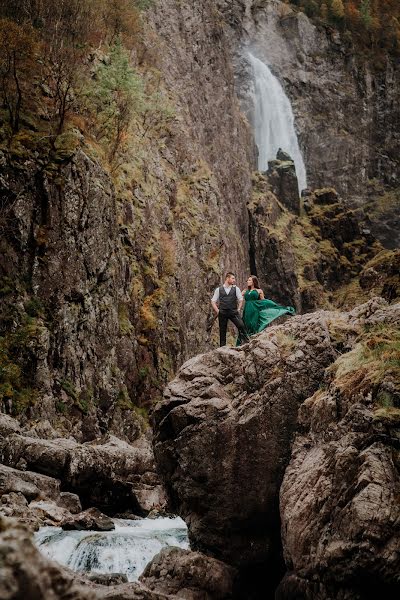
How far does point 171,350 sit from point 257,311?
13.0m

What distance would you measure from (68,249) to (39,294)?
85.2 inches

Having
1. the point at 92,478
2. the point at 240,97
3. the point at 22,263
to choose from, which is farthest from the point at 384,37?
the point at 92,478

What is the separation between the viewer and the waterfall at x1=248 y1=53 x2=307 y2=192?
6234 cm

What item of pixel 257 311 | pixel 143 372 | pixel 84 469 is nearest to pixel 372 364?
pixel 257 311

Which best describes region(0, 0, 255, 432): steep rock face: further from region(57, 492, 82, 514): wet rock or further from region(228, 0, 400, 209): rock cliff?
region(228, 0, 400, 209): rock cliff

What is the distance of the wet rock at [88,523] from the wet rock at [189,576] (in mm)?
2810

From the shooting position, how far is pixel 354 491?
835 cm

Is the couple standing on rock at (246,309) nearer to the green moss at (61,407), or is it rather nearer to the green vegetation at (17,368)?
the green vegetation at (17,368)

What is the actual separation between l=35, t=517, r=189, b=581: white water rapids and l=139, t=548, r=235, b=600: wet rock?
1.30m

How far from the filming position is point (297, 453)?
1036 centimetres

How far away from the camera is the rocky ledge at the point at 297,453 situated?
810cm

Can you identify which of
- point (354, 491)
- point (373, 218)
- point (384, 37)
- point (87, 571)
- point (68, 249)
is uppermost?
point (384, 37)

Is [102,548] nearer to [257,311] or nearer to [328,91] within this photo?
[257,311]

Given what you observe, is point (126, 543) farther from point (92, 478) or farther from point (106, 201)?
point (106, 201)
